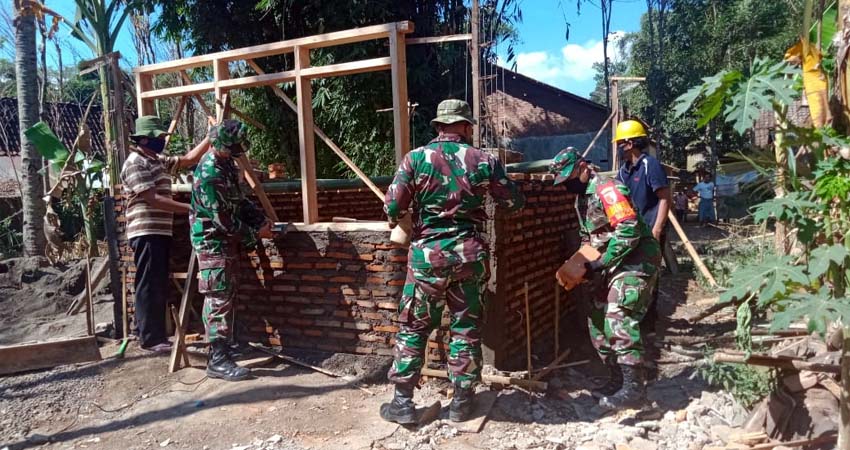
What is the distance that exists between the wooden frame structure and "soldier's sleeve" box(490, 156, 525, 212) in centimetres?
85

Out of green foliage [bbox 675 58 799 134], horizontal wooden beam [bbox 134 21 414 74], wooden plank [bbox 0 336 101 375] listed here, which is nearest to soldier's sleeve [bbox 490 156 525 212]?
green foliage [bbox 675 58 799 134]

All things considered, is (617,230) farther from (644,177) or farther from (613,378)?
(644,177)

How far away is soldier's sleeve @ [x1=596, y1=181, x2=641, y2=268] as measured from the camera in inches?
133

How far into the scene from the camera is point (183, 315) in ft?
14.3

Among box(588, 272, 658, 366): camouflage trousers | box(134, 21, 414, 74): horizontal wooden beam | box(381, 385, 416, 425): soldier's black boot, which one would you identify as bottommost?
box(381, 385, 416, 425): soldier's black boot

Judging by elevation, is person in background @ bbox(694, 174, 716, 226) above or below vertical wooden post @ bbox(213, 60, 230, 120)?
below

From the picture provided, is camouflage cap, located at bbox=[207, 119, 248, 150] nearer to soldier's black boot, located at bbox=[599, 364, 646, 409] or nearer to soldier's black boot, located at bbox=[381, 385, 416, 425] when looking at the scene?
soldier's black boot, located at bbox=[381, 385, 416, 425]

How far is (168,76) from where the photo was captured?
18.7 meters

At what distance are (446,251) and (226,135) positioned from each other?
71.9 inches

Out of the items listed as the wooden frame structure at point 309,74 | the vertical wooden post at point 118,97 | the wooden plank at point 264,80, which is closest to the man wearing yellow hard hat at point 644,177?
the wooden frame structure at point 309,74

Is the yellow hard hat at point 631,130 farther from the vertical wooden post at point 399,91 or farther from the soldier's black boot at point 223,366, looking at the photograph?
the soldier's black boot at point 223,366

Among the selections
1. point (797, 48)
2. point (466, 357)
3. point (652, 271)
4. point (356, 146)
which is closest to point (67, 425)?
point (466, 357)

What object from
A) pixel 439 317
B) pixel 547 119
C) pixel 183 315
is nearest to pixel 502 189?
pixel 439 317

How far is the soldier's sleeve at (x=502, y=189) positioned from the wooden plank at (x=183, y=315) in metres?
2.37
